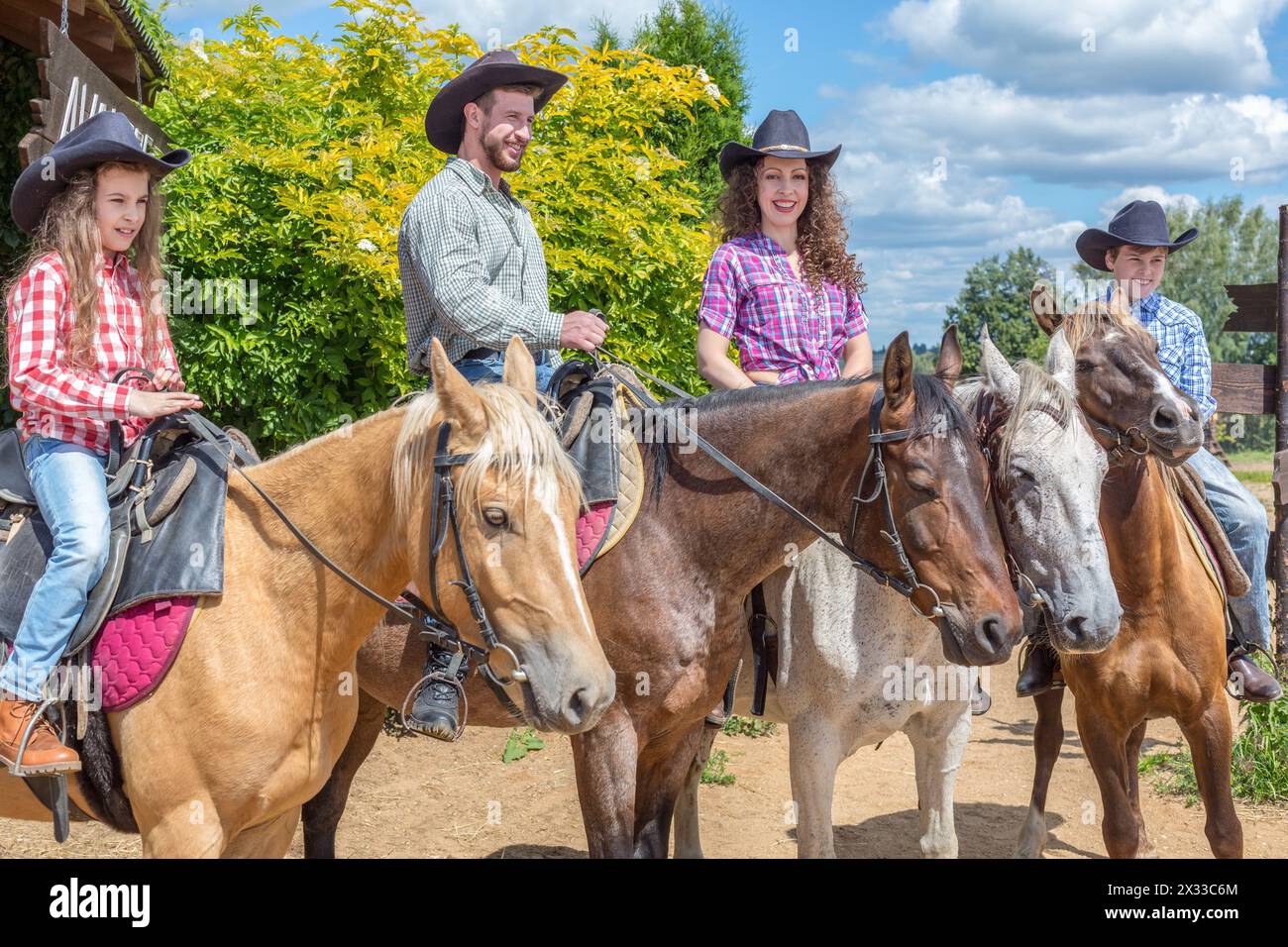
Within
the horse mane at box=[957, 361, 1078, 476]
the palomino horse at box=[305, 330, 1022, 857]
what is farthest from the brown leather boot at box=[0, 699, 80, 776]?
the horse mane at box=[957, 361, 1078, 476]

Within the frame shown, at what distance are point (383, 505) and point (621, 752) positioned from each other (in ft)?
4.22

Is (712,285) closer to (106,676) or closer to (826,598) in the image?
(826,598)

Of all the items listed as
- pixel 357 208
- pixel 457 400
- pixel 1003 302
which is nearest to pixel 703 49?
pixel 357 208

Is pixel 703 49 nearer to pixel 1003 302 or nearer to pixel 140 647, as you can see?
pixel 140 647

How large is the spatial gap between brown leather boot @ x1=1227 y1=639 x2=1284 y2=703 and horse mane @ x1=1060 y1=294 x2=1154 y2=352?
1.53 meters

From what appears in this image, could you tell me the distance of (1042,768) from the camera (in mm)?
6195

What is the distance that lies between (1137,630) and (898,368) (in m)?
2.01

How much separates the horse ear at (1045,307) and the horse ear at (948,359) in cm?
131

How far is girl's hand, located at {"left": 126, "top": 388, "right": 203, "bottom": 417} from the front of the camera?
3166 mm

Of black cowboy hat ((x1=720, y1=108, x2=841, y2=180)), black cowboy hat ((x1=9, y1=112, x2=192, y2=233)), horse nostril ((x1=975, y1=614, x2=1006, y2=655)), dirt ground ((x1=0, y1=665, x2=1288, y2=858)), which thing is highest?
black cowboy hat ((x1=720, y1=108, x2=841, y2=180))

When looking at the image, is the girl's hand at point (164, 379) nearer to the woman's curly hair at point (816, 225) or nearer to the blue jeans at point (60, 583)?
the blue jeans at point (60, 583)

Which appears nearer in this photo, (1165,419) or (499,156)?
(499,156)

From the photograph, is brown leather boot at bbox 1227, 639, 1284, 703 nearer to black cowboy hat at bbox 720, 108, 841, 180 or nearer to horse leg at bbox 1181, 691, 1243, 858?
horse leg at bbox 1181, 691, 1243, 858
